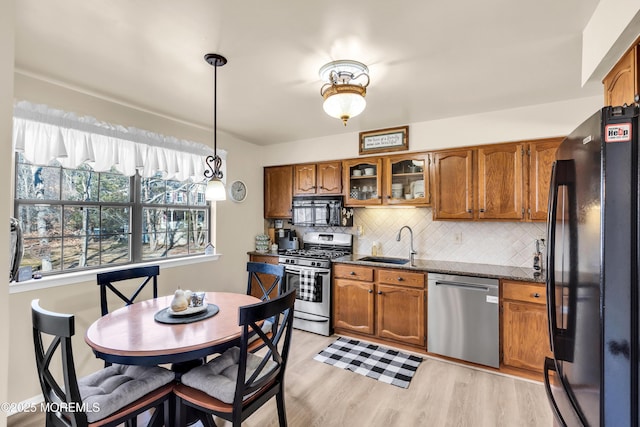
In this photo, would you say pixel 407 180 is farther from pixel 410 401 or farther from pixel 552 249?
pixel 552 249

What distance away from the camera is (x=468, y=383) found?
253 centimetres

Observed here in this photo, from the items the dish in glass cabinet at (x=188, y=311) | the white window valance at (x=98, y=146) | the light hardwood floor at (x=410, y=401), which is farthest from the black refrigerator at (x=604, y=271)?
the white window valance at (x=98, y=146)

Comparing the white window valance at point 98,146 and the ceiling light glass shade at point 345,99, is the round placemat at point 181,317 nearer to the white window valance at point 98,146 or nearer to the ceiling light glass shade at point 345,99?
the white window valance at point 98,146

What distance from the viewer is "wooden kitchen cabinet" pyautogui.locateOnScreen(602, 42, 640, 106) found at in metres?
1.15

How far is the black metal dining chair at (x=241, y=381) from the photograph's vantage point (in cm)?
150

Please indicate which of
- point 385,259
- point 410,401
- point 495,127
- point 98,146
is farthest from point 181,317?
point 495,127

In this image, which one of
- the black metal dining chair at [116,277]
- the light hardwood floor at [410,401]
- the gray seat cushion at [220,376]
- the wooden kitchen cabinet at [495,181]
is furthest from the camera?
the wooden kitchen cabinet at [495,181]

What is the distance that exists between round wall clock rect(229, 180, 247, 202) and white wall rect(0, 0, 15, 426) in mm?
2973

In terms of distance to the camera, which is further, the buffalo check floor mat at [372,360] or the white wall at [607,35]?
the buffalo check floor mat at [372,360]

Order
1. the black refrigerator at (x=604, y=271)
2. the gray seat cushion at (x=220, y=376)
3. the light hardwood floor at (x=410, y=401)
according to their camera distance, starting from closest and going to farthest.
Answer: the black refrigerator at (x=604, y=271)
the gray seat cushion at (x=220, y=376)
the light hardwood floor at (x=410, y=401)

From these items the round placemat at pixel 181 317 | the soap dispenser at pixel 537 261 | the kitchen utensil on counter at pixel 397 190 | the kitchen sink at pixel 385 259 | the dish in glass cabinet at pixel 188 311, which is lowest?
the round placemat at pixel 181 317

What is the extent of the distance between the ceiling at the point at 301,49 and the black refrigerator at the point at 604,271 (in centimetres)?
103

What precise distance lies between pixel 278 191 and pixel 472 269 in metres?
2.69

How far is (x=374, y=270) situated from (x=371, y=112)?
66.6 inches
